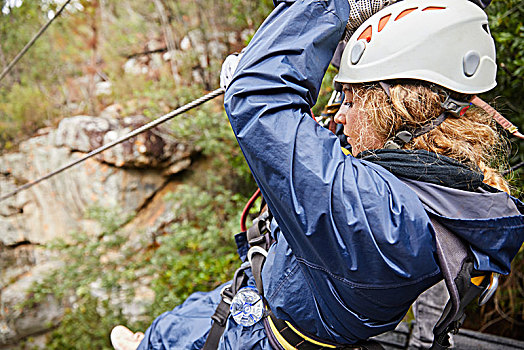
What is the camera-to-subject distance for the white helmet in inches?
38.9

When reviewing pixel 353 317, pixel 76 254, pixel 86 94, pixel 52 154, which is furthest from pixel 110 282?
pixel 86 94

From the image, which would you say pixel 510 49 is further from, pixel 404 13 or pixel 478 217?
pixel 478 217

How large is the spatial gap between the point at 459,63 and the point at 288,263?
0.69 metres

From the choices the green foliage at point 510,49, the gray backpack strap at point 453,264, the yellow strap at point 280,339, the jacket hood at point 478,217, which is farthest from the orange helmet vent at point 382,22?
the green foliage at point 510,49

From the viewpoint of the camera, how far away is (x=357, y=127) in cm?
109

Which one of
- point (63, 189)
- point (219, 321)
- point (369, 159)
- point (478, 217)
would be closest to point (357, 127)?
point (369, 159)

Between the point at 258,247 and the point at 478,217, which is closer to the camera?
the point at 478,217

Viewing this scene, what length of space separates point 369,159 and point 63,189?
6.36 metres

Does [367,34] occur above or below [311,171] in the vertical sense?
above

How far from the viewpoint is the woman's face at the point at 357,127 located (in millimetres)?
1072

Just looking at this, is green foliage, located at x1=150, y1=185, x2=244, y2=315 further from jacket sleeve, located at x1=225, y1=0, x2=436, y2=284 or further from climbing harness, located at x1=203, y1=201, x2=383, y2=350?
jacket sleeve, located at x1=225, y1=0, x2=436, y2=284

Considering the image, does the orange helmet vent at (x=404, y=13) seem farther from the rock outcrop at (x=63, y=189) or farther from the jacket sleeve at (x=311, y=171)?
the rock outcrop at (x=63, y=189)

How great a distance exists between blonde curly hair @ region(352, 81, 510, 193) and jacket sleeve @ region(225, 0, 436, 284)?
0.19 meters

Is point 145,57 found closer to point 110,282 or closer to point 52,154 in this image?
point 52,154
